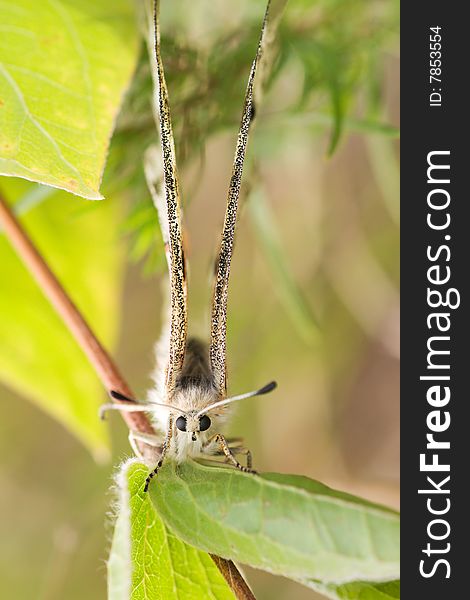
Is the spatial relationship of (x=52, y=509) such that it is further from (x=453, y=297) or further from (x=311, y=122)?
(x=453, y=297)

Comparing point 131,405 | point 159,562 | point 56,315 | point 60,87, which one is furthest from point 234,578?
point 56,315

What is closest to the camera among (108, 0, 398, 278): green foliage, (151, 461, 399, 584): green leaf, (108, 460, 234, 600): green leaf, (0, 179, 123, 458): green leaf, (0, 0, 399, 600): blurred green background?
(151, 461, 399, 584): green leaf

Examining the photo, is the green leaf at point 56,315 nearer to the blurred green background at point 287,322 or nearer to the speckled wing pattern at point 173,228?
the blurred green background at point 287,322

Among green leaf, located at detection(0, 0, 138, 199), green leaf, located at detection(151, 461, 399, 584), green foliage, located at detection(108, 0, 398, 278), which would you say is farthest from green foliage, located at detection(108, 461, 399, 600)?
green foliage, located at detection(108, 0, 398, 278)

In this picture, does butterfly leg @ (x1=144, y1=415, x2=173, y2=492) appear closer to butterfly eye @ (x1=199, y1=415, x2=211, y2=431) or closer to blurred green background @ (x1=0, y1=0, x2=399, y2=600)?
butterfly eye @ (x1=199, y1=415, x2=211, y2=431)

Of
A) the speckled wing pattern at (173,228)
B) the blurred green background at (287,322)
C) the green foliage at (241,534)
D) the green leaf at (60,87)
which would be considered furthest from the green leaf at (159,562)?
the blurred green background at (287,322)

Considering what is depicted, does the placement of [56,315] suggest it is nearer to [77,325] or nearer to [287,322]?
[77,325]
